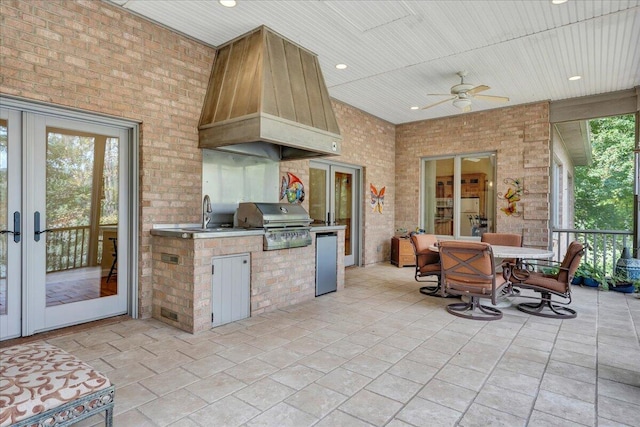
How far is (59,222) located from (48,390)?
2.40 meters

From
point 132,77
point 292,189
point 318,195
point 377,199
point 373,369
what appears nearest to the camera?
point 373,369

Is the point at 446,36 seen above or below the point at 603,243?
above

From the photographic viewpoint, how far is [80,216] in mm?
3664

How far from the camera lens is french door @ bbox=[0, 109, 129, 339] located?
10.5ft

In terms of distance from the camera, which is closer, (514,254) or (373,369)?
(373,369)

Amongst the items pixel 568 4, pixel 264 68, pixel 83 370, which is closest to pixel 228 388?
pixel 83 370

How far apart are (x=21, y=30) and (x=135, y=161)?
1.41 meters

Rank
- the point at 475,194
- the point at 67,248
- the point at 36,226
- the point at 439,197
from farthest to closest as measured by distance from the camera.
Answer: the point at 439,197 < the point at 475,194 < the point at 67,248 < the point at 36,226

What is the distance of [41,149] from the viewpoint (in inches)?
132

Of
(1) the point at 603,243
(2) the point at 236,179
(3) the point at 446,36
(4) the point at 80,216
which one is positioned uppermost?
(3) the point at 446,36

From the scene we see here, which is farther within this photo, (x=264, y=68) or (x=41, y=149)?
(x=264, y=68)

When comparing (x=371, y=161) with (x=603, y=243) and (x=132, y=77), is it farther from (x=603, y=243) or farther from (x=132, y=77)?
(x=132, y=77)

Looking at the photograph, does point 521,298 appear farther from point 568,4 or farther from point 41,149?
point 41,149

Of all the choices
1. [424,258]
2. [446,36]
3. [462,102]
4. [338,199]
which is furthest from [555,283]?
[338,199]
